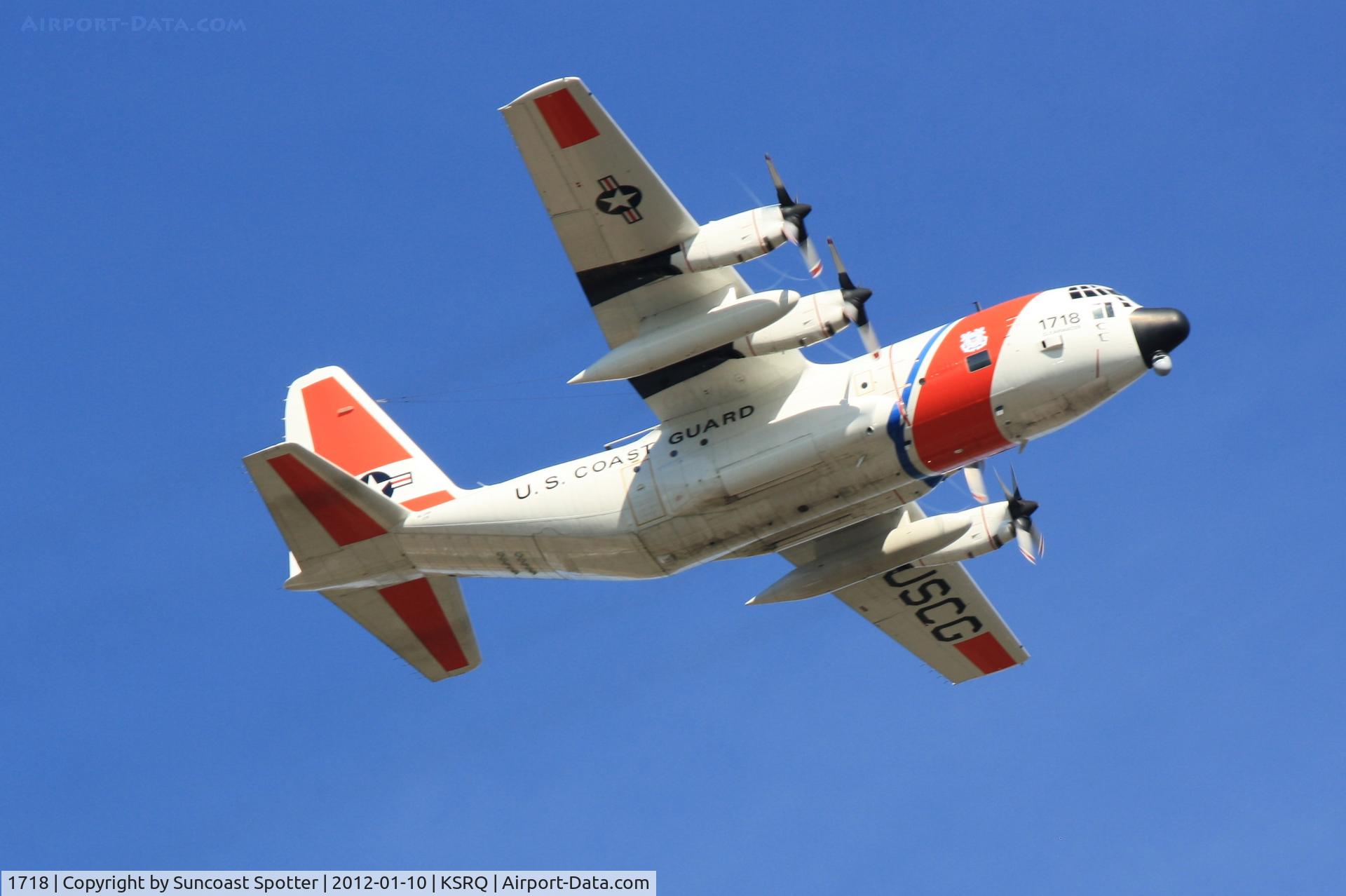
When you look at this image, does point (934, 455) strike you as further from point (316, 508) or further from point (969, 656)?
point (316, 508)

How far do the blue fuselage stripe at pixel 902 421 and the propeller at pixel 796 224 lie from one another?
1.73m

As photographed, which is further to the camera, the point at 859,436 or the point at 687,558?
the point at 687,558

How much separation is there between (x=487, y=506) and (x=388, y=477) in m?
2.44

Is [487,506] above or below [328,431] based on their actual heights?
below

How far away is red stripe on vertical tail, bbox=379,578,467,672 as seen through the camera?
24.3m

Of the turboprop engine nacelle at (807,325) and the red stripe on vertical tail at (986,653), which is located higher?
the turboprop engine nacelle at (807,325)

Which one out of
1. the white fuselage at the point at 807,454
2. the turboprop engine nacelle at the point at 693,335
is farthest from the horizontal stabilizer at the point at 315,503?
the turboprop engine nacelle at the point at 693,335

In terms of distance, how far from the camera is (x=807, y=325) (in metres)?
21.4

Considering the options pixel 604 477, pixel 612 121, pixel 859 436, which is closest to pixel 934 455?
pixel 859 436

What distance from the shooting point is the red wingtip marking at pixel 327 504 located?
22172 mm

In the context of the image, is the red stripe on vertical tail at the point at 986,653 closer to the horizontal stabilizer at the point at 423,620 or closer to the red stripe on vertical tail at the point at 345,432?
the horizontal stabilizer at the point at 423,620

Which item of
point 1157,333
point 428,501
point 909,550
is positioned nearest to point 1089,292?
point 1157,333

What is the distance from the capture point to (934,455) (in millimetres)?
21641

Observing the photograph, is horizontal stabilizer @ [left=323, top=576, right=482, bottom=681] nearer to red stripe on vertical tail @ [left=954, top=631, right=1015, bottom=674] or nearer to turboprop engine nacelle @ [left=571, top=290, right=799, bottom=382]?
turboprop engine nacelle @ [left=571, top=290, right=799, bottom=382]
